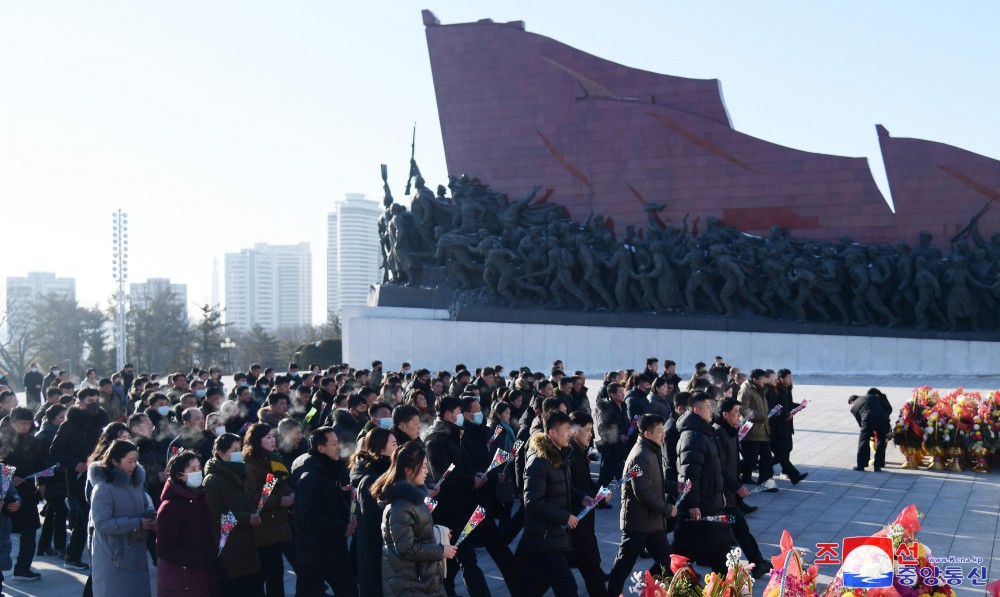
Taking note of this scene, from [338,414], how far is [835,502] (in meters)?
4.14

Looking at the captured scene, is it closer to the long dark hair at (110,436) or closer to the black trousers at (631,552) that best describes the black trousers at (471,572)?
the black trousers at (631,552)

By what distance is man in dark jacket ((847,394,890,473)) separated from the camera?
851cm

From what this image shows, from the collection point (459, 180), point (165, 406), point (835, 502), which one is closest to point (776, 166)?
point (459, 180)

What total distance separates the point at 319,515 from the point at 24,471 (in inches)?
108

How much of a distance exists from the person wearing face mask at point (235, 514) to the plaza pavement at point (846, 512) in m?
1.09

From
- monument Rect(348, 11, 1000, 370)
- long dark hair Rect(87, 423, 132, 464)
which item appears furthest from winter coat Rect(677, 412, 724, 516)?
monument Rect(348, 11, 1000, 370)

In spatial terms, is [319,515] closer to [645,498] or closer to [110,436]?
[110,436]

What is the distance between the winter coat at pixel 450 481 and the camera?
488cm

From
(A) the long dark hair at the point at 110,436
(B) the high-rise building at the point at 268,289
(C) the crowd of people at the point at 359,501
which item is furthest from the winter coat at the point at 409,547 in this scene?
(B) the high-rise building at the point at 268,289

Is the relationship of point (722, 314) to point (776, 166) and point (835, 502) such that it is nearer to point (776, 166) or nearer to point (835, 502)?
point (776, 166)

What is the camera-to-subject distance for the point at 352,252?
297 feet

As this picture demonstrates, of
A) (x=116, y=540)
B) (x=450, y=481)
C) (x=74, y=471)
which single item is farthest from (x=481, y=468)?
(x=74, y=471)

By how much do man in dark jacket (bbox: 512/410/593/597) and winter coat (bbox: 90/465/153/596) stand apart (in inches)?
Result: 68.9

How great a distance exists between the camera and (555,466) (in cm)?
421
